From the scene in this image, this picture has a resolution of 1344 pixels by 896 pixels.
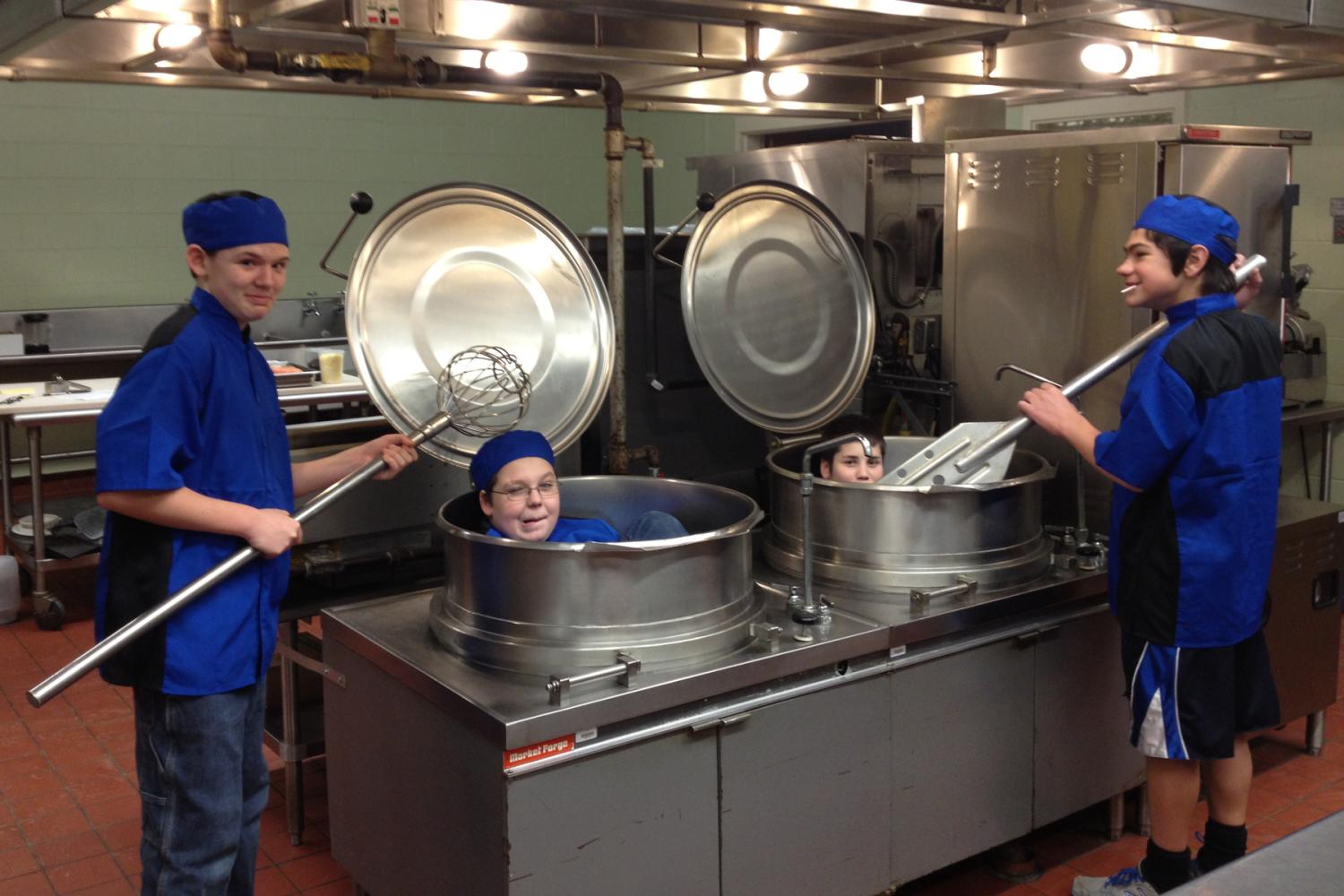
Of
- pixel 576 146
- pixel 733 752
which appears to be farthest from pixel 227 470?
pixel 576 146

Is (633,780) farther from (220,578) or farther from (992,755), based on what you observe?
(992,755)

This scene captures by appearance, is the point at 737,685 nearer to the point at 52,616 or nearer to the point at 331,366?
the point at 52,616

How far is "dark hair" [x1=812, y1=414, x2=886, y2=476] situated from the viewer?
252cm

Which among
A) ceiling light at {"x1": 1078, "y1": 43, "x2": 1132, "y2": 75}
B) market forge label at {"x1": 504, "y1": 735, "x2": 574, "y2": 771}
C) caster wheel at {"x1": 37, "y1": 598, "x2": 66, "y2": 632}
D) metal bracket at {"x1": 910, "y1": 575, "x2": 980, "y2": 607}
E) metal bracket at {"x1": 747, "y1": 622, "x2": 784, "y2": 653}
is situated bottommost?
caster wheel at {"x1": 37, "y1": 598, "x2": 66, "y2": 632}

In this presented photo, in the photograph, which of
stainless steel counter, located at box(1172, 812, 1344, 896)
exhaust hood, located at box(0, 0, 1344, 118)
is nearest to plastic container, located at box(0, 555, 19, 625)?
exhaust hood, located at box(0, 0, 1344, 118)

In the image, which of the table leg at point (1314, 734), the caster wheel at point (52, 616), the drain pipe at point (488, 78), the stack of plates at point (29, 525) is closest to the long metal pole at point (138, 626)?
the drain pipe at point (488, 78)

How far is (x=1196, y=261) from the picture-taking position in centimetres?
208

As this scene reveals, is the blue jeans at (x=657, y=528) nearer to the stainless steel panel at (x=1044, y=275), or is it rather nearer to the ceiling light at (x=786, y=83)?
the stainless steel panel at (x=1044, y=275)

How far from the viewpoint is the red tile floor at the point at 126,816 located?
8.29 ft

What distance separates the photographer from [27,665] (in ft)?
12.5

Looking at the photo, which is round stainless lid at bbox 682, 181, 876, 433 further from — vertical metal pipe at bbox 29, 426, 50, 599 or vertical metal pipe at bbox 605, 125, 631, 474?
vertical metal pipe at bbox 29, 426, 50, 599

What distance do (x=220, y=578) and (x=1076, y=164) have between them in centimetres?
186

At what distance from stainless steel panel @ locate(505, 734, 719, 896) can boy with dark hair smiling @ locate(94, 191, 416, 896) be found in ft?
1.30

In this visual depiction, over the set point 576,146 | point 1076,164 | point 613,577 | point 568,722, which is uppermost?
point 576,146
